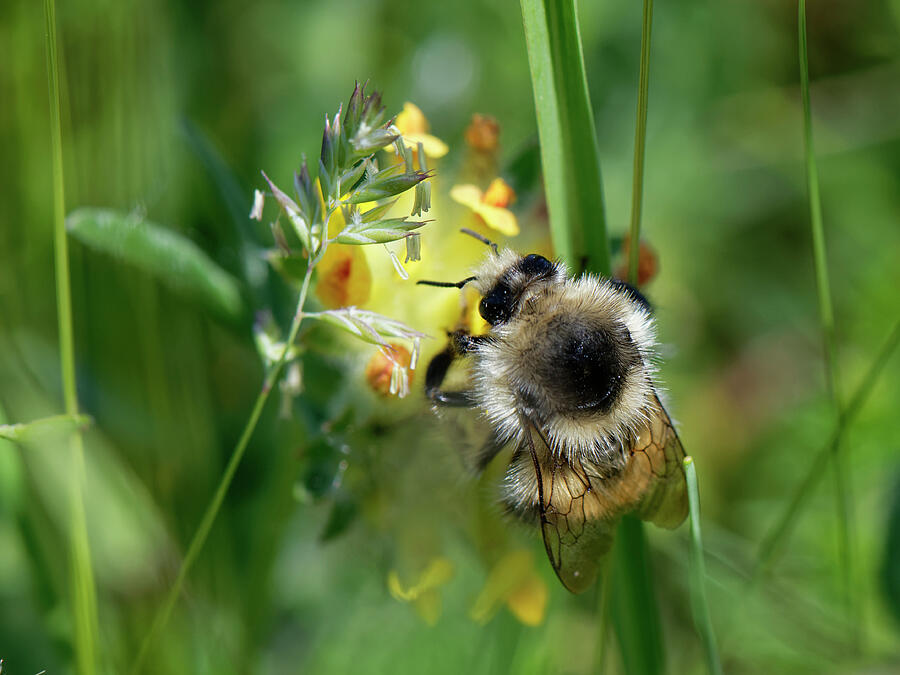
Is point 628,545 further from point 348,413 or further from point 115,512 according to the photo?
point 115,512

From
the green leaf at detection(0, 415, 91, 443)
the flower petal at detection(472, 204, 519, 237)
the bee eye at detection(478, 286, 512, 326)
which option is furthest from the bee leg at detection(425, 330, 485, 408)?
the green leaf at detection(0, 415, 91, 443)

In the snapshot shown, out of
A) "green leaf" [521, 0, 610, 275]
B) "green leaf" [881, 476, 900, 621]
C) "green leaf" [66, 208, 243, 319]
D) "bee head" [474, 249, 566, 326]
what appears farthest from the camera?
"green leaf" [881, 476, 900, 621]

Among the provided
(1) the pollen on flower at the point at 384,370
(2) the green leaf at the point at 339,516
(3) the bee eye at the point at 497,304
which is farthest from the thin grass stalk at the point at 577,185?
(2) the green leaf at the point at 339,516

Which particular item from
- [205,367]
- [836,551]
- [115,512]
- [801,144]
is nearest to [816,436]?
[836,551]

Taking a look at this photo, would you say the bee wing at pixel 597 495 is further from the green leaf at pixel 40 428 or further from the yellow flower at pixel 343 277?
the green leaf at pixel 40 428

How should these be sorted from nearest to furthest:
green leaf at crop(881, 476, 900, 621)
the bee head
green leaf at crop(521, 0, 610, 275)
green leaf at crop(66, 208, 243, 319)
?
green leaf at crop(521, 0, 610, 275)
the bee head
green leaf at crop(66, 208, 243, 319)
green leaf at crop(881, 476, 900, 621)

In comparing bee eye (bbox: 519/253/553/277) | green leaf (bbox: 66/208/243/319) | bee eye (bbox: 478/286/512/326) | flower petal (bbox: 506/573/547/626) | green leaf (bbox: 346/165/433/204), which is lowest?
flower petal (bbox: 506/573/547/626)

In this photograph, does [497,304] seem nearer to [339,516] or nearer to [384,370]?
[384,370]

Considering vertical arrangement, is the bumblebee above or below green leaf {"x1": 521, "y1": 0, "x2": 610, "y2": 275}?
below

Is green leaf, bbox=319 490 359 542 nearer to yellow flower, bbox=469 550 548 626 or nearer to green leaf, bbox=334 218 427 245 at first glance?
yellow flower, bbox=469 550 548 626
